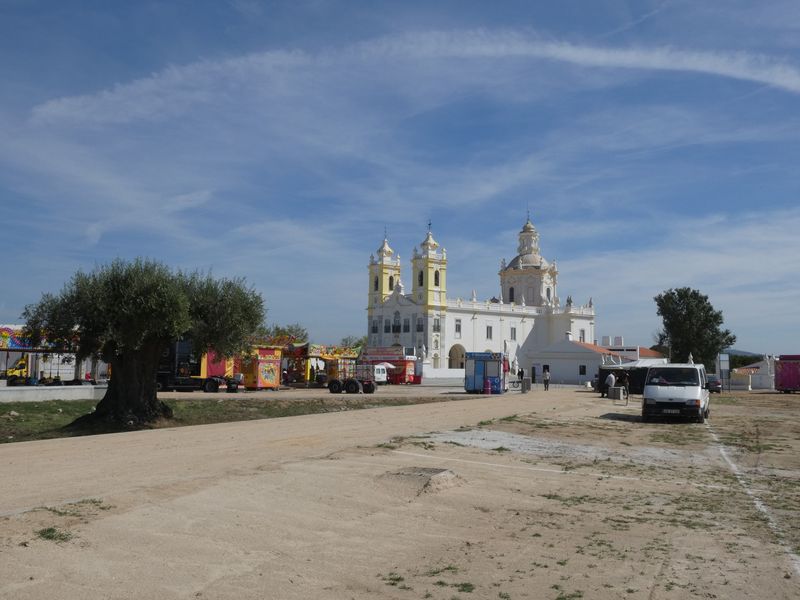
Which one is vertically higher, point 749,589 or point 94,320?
point 94,320

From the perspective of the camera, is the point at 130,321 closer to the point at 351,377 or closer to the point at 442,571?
the point at 442,571

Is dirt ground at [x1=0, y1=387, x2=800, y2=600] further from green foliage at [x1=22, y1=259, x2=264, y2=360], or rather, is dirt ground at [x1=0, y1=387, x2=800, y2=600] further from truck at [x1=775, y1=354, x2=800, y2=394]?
truck at [x1=775, y1=354, x2=800, y2=394]

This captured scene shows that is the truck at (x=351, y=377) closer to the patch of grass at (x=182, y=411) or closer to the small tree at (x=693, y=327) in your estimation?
the patch of grass at (x=182, y=411)

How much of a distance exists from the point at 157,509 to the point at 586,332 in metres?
99.5

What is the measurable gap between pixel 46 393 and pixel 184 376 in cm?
1154

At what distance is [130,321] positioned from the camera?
21.6 metres

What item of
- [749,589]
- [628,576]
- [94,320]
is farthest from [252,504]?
[94,320]

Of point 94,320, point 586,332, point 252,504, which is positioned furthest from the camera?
point 586,332

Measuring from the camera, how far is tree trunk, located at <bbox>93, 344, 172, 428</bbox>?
22.2 meters

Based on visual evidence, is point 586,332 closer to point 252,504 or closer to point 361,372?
point 361,372

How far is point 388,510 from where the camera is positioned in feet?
29.0

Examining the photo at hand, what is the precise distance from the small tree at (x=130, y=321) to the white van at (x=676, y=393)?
13762 millimetres

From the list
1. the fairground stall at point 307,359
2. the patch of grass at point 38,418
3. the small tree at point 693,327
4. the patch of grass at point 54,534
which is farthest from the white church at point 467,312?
the patch of grass at point 54,534

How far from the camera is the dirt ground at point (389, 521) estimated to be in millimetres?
6027
